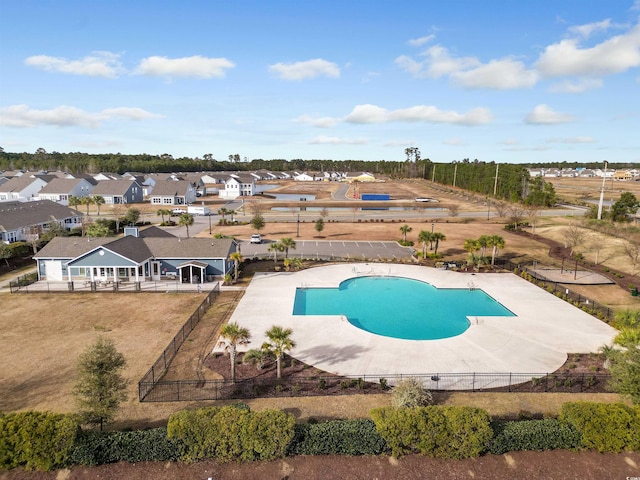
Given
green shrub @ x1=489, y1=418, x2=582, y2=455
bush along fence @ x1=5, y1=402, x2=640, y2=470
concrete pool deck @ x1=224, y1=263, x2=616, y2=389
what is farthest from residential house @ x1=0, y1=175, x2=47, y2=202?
green shrub @ x1=489, y1=418, x2=582, y2=455

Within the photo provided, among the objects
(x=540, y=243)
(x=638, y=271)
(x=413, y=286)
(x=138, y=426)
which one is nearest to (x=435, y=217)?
(x=540, y=243)

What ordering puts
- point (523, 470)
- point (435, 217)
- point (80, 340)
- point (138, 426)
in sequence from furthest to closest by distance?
point (435, 217) < point (80, 340) < point (138, 426) < point (523, 470)

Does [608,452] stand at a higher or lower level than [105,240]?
lower

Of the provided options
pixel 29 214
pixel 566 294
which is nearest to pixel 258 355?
pixel 566 294

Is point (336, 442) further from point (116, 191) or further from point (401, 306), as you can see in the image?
point (116, 191)

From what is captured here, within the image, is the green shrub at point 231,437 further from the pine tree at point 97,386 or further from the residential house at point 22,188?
the residential house at point 22,188

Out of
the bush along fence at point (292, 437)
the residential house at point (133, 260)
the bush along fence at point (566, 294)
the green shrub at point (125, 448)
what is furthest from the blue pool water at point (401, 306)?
the green shrub at point (125, 448)

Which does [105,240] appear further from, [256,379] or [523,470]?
[523,470]

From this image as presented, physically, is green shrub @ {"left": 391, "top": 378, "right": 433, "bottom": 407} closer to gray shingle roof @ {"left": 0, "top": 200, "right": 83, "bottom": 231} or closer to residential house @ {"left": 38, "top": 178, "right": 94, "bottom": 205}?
gray shingle roof @ {"left": 0, "top": 200, "right": 83, "bottom": 231}
